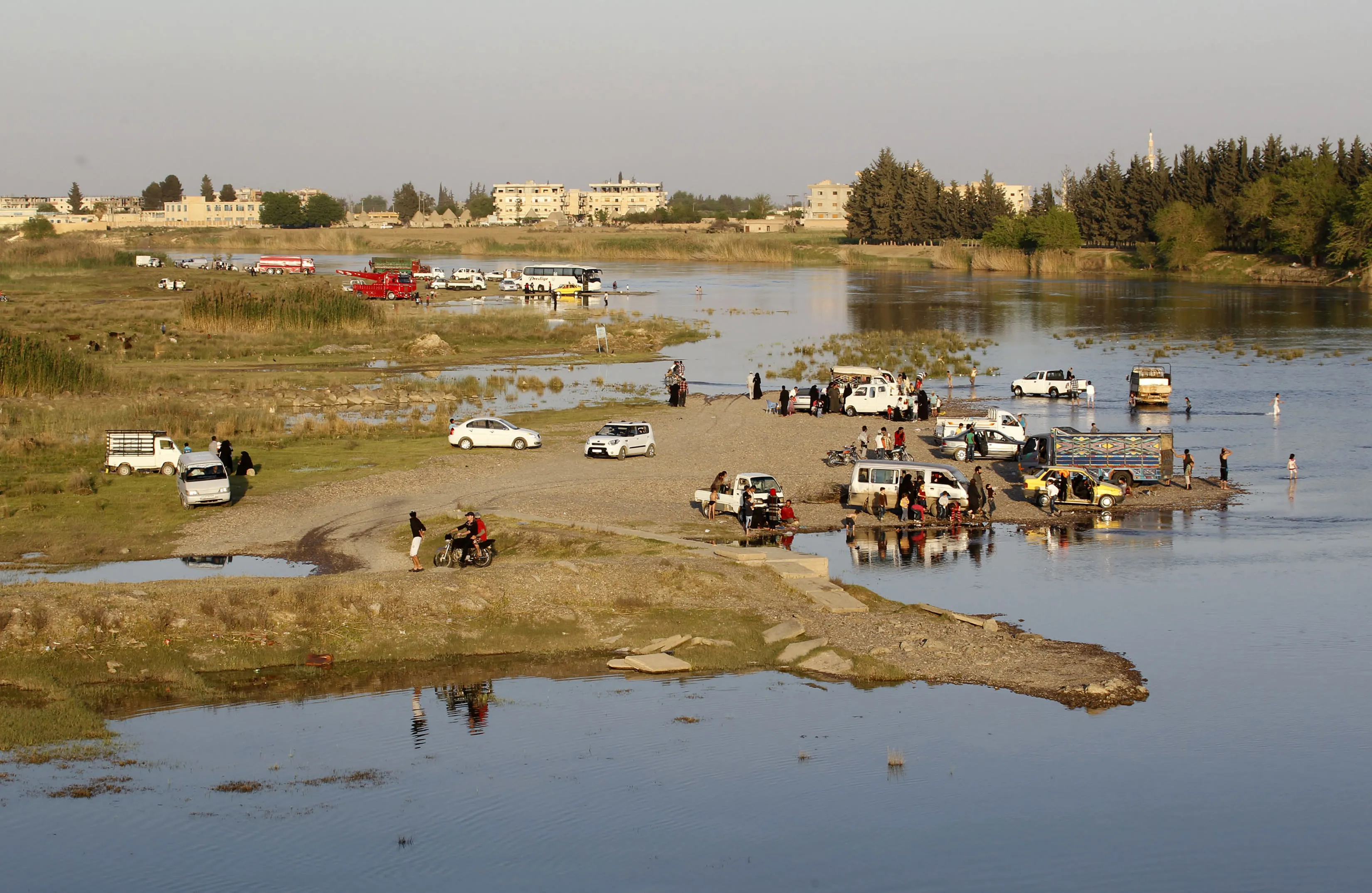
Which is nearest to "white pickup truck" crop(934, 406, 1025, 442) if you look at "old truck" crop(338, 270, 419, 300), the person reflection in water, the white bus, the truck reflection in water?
the truck reflection in water

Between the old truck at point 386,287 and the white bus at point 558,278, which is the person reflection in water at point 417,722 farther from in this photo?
the white bus at point 558,278

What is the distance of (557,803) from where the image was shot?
22406 mm

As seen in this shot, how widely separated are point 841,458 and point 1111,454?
9.60m

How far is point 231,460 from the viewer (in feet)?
149

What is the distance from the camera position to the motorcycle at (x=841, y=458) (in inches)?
1980

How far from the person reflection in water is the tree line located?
151 m

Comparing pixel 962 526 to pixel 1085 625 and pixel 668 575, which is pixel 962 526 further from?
pixel 668 575

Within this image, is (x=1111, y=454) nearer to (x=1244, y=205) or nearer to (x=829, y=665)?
(x=829, y=665)

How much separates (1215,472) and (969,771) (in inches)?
1253

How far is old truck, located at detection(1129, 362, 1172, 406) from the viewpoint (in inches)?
2702

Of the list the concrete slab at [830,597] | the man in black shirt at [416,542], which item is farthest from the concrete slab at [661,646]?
the man in black shirt at [416,542]

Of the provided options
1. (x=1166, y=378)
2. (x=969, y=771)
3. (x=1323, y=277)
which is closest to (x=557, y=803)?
(x=969, y=771)

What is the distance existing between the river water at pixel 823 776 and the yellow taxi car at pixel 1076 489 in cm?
743

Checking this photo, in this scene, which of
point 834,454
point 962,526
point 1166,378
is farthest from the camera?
point 1166,378
